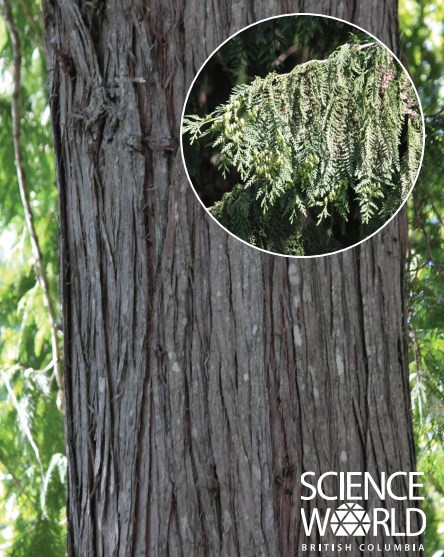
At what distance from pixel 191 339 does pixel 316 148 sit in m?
0.44

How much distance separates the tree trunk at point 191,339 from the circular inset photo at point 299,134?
0.04m

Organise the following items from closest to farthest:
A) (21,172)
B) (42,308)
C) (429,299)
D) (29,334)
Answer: (429,299), (21,172), (42,308), (29,334)

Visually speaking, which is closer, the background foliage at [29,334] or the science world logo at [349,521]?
the science world logo at [349,521]

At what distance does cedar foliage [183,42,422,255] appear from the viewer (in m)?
1.53

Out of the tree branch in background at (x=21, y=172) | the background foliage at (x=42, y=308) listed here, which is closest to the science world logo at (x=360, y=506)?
the background foliage at (x=42, y=308)

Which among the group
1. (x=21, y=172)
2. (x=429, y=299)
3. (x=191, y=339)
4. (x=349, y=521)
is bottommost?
(x=349, y=521)

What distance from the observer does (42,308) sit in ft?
9.59

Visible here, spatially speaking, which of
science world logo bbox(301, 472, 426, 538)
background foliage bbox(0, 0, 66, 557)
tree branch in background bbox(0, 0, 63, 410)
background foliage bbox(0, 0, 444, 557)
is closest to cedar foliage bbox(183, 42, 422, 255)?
science world logo bbox(301, 472, 426, 538)

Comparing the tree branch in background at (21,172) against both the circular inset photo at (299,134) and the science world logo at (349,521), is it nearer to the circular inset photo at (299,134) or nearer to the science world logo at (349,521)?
the circular inset photo at (299,134)

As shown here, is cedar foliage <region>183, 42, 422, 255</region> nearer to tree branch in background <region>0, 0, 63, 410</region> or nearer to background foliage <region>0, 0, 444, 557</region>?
background foliage <region>0, 0, 444, 557</region>

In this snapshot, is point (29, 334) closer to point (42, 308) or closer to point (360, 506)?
point (42, 308)

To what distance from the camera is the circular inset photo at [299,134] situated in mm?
1529

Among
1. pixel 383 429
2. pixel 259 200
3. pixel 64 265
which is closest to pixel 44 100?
pixel 64 265

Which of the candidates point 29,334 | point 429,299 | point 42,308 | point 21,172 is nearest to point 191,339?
point 429,299
